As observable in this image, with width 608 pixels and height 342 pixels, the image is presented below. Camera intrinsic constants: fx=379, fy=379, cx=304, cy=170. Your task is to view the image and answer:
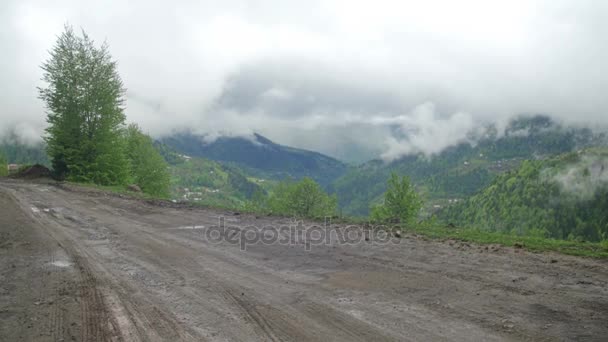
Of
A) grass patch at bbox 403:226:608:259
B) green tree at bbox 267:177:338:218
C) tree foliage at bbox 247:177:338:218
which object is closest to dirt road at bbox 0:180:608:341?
grass patch at bbox 403:226:608:259

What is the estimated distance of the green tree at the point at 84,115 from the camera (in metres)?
30.8

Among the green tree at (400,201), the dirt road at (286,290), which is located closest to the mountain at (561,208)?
the green tree at (400,201)

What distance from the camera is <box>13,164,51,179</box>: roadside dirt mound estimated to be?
32938 millimetres

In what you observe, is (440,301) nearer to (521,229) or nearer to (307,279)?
(307,279)

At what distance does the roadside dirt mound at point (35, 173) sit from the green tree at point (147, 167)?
13.8 metres

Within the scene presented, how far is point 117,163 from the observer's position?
32.8 m

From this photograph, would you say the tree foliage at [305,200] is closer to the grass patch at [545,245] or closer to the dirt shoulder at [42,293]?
the grass patch at [545,245]

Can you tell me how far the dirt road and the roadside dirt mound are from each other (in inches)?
1016

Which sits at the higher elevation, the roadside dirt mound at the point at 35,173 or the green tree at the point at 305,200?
the roadside dirt mound at the point at 35,173

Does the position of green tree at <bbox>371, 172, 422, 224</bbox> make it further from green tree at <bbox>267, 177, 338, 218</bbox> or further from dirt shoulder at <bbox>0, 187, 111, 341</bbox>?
dirt shoulder at <bbox>0, 187, 111, 341</bbox>

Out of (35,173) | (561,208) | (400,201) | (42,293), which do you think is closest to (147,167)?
(35,173)

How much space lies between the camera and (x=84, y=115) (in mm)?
31516

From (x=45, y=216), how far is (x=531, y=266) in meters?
15.5

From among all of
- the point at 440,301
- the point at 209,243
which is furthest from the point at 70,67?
the point at 440,301
